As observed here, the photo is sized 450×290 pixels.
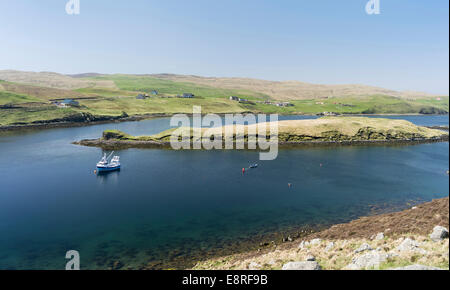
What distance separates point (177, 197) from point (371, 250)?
3234 cm

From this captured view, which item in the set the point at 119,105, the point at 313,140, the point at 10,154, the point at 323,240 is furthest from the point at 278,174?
the point at 119,105

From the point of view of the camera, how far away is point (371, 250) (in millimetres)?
20047

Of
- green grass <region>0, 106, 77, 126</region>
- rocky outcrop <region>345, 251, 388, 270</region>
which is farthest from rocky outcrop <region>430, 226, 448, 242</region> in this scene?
green grass <region>0, 106, 77, 126</region>

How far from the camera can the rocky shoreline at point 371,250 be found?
15742mm

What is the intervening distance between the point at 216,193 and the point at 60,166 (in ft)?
Result: 142

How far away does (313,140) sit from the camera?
9750 cm

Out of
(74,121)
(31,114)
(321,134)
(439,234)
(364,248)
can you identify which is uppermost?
(31,114)

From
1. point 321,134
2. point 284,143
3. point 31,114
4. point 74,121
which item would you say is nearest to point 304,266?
point 284,143

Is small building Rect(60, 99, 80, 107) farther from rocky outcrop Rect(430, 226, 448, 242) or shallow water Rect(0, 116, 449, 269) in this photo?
rocky outcrop Rect(430, 226, 448, 242)

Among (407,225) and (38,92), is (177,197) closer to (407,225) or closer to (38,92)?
(407,225)

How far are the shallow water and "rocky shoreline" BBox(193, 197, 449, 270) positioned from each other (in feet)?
23.8

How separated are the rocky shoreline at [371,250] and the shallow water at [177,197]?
23.8 ft

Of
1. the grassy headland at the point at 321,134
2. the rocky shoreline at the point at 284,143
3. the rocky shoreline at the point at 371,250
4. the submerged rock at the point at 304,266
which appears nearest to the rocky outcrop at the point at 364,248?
the rocky shoreline at the point at 371,250

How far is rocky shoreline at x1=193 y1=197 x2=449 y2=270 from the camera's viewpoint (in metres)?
15.7
